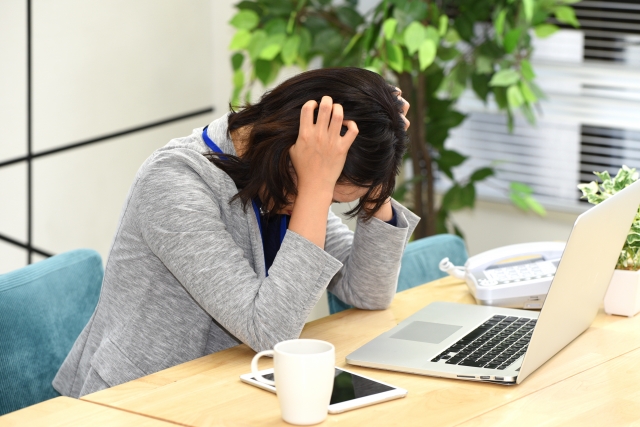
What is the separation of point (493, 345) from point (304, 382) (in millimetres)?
448

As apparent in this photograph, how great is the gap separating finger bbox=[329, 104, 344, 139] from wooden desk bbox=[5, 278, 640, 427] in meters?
0.36

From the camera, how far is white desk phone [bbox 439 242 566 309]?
165 centimetres

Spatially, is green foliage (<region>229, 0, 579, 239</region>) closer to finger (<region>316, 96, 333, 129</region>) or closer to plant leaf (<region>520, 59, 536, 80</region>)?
plant leaf (<region>520, 59, 536, 80</region>)

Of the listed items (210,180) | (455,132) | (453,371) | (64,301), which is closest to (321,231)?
(210,180)

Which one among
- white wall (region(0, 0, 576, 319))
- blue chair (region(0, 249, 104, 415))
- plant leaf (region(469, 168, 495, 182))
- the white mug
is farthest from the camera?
plant leaf (region(469, 168, 495, 182))

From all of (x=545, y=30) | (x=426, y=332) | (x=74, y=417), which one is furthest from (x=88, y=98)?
(x=74, y=417)

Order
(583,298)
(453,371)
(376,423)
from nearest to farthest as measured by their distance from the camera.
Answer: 1. (376,423)
2. (453,371)
3. (583,298)

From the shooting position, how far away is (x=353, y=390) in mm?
1199

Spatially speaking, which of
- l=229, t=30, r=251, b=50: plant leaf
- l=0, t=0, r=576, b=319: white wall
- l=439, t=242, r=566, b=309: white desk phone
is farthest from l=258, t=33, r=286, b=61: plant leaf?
l=439, t=242, r=566, b=309: white desk phone

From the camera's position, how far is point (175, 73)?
320cm

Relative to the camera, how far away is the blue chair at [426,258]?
1999 mm

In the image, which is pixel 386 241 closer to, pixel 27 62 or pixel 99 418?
pixel 99 418

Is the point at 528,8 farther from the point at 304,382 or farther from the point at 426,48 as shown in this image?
the point at 304,382

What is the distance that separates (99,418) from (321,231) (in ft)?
1.55
